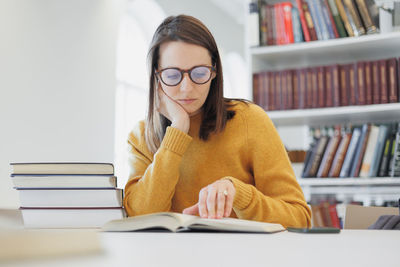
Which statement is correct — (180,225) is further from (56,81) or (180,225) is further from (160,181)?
(56,81)

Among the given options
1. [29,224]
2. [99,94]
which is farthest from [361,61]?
[29,224]

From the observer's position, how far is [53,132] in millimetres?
2693

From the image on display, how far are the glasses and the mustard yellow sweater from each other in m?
0.13

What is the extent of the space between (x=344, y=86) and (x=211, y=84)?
1.37m

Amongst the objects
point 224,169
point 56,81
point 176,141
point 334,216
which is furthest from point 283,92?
point 176,141

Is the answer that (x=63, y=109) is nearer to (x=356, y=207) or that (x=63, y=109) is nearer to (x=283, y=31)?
(x=283, y=31)

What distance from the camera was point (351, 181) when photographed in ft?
7.95

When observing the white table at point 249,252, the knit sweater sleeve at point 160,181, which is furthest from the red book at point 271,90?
the white table at point 249,252

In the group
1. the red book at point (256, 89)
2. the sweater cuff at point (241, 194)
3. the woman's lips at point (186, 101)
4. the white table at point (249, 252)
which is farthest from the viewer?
the red book at point (256, 89)

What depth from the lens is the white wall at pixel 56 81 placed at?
7.80 feet

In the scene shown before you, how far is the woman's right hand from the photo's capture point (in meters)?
1.29

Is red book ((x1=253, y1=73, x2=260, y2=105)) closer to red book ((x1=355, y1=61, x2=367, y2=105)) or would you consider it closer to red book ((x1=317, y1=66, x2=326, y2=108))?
red book ((x1=317, y1=66, x2=326, y2=108))

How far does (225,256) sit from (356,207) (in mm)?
926

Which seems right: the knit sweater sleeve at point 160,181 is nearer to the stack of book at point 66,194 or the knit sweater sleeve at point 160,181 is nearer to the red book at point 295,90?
the stack of book at point 66,194
